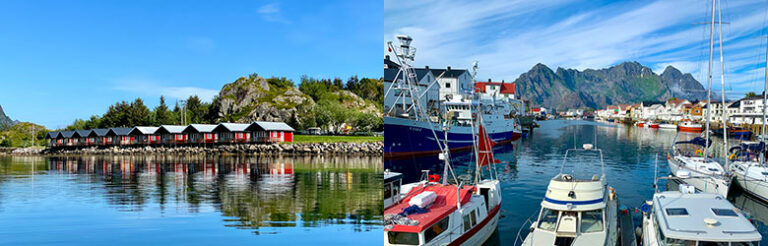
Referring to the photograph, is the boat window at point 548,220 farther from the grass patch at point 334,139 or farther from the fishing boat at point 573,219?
the grass patch at point 334,139

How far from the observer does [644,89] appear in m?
54.4

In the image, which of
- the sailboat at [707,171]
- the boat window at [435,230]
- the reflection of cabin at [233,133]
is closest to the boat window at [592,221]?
the boat window at [435,230]

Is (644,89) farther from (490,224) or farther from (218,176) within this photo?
(490,224)

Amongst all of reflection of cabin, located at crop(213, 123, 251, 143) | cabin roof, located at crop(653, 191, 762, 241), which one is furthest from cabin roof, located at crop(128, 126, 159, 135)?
cabin roof, located at crop(653, 191, 762, 241)

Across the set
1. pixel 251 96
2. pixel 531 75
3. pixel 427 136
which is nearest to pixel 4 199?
pixel 427 136

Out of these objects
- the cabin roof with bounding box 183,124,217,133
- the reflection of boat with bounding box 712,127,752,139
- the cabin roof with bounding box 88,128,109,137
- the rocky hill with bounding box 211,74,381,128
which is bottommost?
the reflection of boat with bounding box 712,127,752,139

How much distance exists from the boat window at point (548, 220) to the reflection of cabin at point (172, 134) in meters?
46.9

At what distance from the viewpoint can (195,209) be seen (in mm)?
14766

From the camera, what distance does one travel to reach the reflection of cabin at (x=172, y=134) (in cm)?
5006

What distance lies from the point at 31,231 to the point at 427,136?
1726cm

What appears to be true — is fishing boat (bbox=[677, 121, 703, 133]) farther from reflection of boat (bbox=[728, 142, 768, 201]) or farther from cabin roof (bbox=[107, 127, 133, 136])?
cabin roof (bbox=[107, 127, 133, 136])

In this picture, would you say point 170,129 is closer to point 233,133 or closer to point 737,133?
point 233,133

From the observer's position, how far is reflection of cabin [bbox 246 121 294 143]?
44.4m

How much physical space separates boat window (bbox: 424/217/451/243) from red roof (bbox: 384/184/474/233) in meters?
0.13
